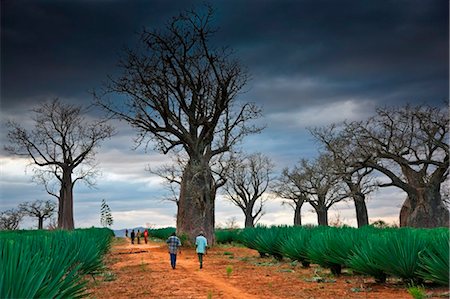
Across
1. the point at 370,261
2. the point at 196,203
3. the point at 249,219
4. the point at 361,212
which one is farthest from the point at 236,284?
the point at 249,219

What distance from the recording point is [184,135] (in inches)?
1081

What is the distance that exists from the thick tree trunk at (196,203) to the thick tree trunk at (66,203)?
13.8 meters

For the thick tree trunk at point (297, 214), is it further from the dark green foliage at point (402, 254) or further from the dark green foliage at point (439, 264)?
the dark green foliage at point (439, 264)

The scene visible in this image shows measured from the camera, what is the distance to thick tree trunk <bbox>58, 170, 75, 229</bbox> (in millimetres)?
38219

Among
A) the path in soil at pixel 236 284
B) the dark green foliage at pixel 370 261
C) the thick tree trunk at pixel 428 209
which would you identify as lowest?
the path in soil at pixel 236 284

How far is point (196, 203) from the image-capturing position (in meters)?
27.2

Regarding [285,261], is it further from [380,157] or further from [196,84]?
[380,157]

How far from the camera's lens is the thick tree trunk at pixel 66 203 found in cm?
3822

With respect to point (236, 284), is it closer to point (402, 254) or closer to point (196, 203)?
point (402, 254)

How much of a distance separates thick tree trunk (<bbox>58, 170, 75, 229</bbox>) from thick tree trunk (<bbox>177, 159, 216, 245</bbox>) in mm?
13752

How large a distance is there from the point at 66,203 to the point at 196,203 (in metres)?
15.3

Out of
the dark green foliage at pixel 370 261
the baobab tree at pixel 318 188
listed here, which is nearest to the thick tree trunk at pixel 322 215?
the baobab tree at pixel 318 188

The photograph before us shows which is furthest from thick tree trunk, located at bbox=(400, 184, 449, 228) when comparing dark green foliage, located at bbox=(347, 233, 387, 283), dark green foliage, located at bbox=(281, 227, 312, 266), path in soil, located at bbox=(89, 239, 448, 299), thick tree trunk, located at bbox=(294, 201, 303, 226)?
dark green foliage, located at bbox=(347, 233, 387, 283)

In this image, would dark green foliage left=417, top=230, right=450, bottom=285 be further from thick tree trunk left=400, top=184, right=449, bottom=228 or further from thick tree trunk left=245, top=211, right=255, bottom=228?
thick tree trunk left=245, top=211, right=255, bottom=228
